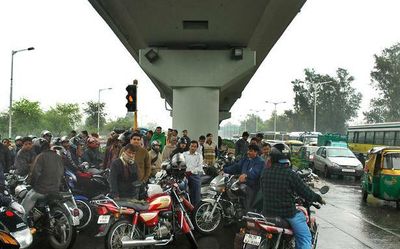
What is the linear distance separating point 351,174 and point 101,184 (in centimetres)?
1607

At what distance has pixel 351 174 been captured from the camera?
77.2ft

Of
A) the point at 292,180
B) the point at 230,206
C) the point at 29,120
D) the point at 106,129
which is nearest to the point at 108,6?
the point at 230,206

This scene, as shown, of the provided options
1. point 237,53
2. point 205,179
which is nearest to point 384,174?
point 205,179

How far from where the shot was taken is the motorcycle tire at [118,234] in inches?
266

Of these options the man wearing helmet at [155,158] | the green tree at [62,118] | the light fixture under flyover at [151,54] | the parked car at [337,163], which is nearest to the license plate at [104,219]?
the man wearing helmet at [155,158]

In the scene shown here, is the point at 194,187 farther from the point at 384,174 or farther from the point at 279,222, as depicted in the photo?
the point at 384,174

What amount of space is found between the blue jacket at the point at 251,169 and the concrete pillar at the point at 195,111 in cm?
979

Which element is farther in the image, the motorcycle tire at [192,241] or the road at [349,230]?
the road at [349,230]

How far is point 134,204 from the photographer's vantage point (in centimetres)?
709

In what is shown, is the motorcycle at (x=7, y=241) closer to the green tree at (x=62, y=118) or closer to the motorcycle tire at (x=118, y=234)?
the motorcycle tire at (x=118, y=234)

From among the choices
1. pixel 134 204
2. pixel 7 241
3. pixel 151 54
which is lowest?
pixel 7 241

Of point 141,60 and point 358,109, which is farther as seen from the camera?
point 358,109

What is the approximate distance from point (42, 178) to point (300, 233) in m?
4.11

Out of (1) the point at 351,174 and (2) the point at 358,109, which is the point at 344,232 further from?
(2) the point at 358,109
